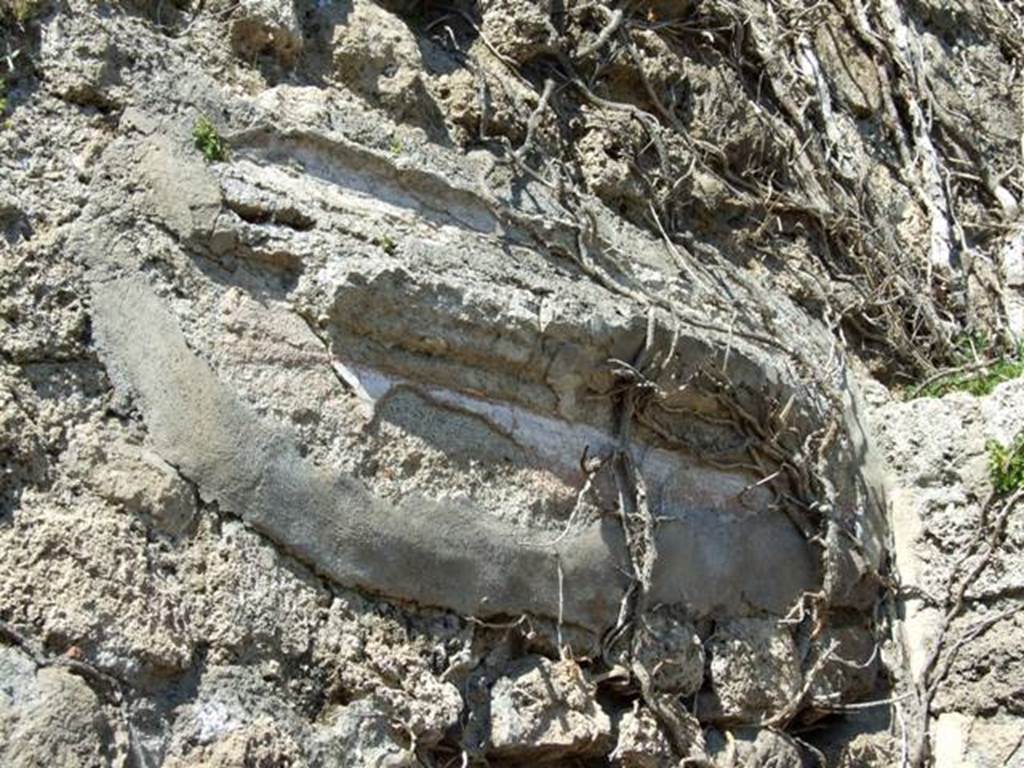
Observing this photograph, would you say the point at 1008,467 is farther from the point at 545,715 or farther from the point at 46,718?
the point at 46,718

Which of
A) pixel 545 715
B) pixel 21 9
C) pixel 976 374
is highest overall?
pixel 21 9

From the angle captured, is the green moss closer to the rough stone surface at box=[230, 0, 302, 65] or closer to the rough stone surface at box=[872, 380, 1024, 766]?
the rough stone surface at box=[230, 0, 302, 65]

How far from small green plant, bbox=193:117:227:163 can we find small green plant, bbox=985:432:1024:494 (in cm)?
211

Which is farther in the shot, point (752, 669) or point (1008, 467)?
point (1008, 467)

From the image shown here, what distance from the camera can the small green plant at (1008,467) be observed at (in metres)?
4.44

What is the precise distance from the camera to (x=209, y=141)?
11.7 feet

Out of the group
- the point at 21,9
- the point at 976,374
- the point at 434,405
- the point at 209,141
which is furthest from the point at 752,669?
the point at 21,9

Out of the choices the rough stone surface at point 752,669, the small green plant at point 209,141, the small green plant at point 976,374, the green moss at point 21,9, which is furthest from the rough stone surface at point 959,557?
the green moss at point 21,9

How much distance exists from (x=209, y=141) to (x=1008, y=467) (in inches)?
85.3

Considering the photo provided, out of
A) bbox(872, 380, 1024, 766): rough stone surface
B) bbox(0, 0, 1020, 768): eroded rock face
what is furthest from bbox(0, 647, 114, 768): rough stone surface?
bbox(872, 380, 1024, 766): rough stone surface

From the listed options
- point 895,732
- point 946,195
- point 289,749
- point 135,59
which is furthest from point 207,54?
point 946,195

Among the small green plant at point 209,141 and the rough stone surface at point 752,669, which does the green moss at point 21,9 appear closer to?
the small green plant at point 209,141

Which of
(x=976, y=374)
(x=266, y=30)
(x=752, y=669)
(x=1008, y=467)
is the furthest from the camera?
(x=976, y=374)

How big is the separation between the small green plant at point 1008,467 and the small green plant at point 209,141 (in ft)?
6.93
